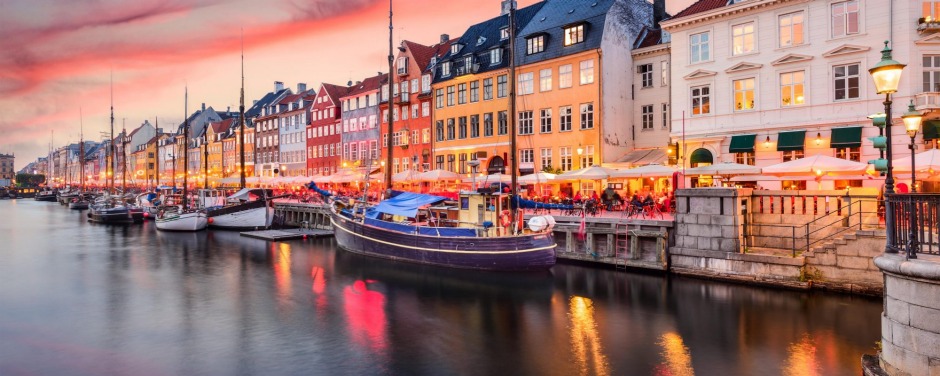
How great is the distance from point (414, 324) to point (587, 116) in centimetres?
2649

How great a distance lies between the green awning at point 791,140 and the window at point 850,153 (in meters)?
1.57

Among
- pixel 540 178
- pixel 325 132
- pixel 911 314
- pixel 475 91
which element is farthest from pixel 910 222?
pixel 325 132

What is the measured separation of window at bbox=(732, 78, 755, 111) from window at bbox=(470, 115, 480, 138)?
2176cm

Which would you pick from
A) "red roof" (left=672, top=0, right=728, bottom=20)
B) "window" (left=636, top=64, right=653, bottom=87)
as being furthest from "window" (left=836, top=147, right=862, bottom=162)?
"window" (left=636, top=64, right=653, bottom=87)

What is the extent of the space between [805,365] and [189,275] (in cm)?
2451

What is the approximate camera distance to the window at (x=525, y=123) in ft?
147

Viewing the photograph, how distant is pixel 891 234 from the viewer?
9.88 meters

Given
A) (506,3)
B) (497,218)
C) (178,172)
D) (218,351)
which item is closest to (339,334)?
(218,351)

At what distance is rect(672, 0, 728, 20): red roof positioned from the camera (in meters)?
31.9

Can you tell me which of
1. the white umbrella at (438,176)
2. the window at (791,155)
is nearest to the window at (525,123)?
the white umbrella at (438,176)

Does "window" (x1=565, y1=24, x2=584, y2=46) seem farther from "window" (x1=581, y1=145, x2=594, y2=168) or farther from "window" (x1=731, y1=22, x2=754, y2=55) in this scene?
"window" (x1=731, y1=22, x2=754, y2=55)

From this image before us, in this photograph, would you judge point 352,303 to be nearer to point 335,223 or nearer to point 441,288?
point 441,288

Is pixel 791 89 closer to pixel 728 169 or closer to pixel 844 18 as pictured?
pixel 844 18

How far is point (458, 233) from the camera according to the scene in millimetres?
26047
